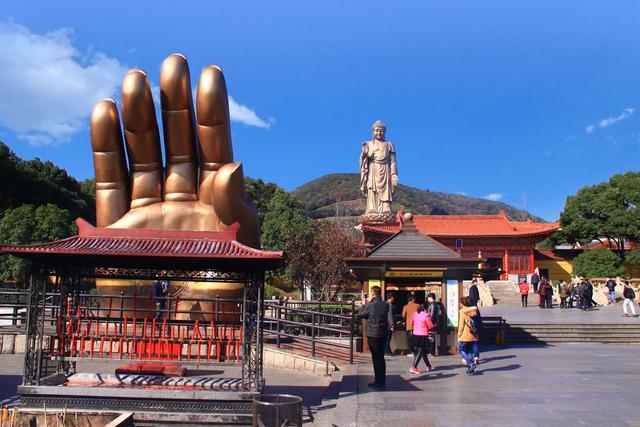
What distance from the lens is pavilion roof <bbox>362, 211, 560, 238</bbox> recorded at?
39.0 meters

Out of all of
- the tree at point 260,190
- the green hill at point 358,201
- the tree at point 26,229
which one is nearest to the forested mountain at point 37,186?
the tree at point 26,229

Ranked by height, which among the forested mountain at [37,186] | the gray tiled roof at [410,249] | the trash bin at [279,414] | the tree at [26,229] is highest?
the forested mountain at [37,186]

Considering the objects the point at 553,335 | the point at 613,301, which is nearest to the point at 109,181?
the point at 553,335

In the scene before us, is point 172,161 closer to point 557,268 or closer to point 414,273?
point 414,273

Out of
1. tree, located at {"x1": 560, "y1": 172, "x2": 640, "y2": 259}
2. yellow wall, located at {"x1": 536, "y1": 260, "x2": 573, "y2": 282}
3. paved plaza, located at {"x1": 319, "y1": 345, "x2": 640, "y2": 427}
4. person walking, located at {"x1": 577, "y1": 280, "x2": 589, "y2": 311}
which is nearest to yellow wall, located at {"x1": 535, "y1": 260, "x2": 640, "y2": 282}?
yellow wall, located at {"x1": 536, "y1": 260, "x2": 573, "y2": 282}

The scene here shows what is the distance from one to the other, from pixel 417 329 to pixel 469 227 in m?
33.2

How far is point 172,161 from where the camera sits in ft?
50.6

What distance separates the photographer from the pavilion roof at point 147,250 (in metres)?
7.61

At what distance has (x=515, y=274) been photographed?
126 ft

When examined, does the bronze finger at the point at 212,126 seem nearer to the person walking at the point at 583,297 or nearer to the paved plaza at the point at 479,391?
the paved plaza at the point at 479,391

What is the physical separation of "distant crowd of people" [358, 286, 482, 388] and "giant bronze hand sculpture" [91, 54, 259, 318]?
5.43 metres

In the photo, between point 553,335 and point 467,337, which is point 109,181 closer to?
point 467,337

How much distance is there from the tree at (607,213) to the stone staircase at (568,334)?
24002 millimetres

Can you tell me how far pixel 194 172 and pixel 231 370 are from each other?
606 centimetres
